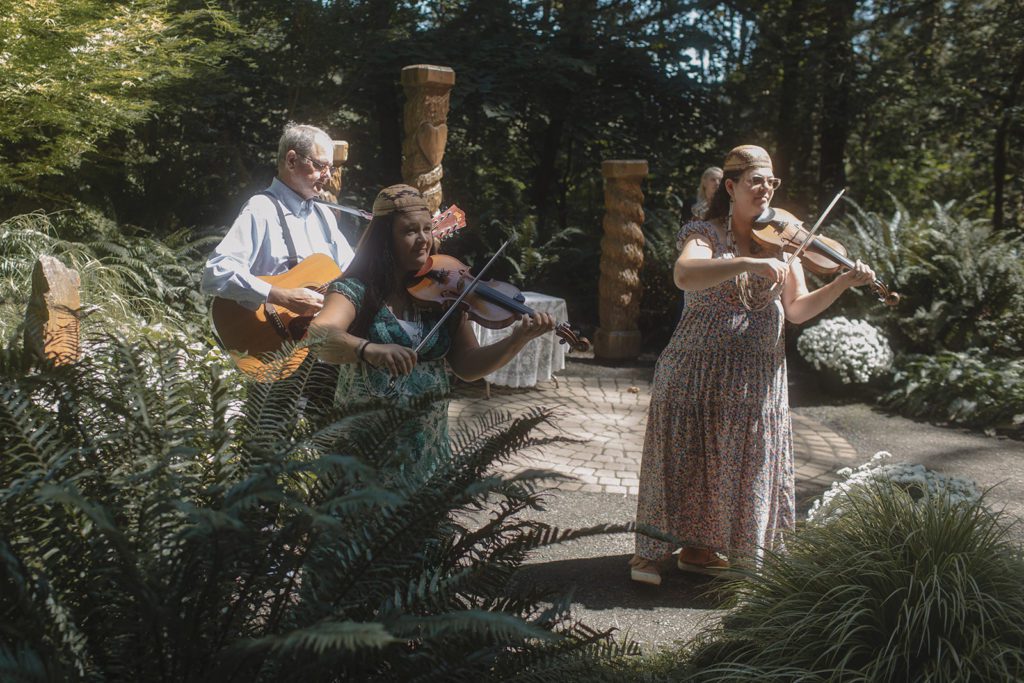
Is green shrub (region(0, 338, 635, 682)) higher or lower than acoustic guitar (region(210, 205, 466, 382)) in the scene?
lower

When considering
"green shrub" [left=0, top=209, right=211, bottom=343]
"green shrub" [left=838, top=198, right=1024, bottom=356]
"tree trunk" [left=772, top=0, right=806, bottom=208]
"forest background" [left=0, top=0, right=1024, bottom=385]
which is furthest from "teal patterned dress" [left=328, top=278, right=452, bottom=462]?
"tree trunk" [left=772, top=0, right=806, bottom=208]

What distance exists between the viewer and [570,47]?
1162 centimetres

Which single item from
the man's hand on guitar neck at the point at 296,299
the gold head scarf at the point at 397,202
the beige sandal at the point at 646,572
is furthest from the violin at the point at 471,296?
the beige sandal at the point at 646,572

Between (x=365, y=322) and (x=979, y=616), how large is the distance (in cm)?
198

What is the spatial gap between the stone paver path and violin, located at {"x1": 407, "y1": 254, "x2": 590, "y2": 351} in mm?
1753

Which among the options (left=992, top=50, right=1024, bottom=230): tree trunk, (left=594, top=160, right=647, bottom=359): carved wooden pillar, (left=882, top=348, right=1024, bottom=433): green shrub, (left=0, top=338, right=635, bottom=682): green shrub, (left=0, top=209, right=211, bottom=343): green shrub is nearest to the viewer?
(left=0, top=338, right=635, bottom=682): green shrub

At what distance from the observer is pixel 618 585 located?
399 centimetres

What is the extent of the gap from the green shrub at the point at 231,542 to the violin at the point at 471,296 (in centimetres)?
97

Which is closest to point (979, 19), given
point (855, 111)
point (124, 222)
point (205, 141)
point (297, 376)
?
point (855, 111)

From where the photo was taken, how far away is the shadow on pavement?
3.80 metres

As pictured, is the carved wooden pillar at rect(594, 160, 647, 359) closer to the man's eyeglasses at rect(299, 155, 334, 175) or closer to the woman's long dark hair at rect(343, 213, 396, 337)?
the man's eyeglasses at rect(299, 155, 334, 175)

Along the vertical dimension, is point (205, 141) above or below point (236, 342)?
above

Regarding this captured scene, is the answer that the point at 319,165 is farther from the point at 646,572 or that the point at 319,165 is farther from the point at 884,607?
the point at 884,607

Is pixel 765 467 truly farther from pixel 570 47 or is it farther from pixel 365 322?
pixel 570 47
